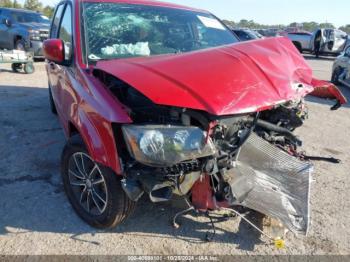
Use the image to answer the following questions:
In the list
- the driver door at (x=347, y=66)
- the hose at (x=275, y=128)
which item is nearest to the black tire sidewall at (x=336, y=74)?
the driver door at (x=347, y=66)

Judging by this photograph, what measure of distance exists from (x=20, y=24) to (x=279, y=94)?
1331 cm

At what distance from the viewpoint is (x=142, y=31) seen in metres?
3.77

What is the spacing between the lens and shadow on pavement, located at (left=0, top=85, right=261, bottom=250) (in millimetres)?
3041

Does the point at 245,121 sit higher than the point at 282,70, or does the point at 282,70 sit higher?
the point at 282,70

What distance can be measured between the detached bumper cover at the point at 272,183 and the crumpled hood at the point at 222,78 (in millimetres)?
432

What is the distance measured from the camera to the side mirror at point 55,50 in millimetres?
3358

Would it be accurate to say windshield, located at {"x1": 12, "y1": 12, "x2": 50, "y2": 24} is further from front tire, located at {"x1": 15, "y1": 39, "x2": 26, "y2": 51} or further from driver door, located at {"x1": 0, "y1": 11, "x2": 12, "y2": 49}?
front tire, located at {"x1": 15, "y1": 39, "x2": 26, "y2": 51}

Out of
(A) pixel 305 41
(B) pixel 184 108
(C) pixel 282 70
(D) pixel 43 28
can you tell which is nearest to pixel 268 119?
(C) pixel 282 70

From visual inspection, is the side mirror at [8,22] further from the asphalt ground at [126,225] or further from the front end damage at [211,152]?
the front end damage at [211,152]

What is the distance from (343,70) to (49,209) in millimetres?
9464

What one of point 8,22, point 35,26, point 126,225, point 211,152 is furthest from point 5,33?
point 211,152

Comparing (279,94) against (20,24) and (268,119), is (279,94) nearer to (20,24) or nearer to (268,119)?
(268,119)

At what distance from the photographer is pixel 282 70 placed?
308 centimetres

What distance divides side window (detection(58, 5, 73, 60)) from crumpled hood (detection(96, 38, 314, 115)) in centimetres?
71
